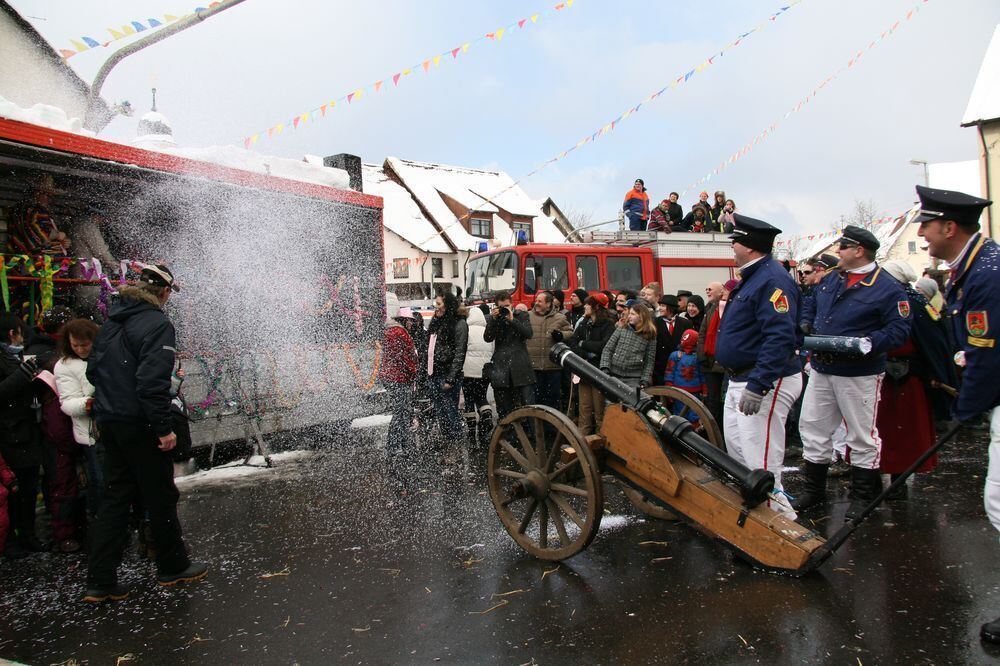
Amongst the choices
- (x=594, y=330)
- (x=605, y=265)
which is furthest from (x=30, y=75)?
(x=594, y=330)

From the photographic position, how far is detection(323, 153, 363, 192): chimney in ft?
28.1

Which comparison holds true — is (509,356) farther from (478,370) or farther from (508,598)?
(508,598)

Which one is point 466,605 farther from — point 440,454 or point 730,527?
point 440,454

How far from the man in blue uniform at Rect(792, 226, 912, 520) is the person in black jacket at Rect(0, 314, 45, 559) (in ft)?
18.1

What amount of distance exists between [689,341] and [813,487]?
2.13 metres

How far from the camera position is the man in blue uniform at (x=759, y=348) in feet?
12.4

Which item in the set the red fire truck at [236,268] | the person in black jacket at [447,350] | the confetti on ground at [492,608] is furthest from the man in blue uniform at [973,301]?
the red fire truck at [236,268]

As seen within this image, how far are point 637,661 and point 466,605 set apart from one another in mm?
974

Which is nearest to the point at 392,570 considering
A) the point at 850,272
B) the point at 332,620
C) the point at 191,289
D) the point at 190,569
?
the point at 332,620

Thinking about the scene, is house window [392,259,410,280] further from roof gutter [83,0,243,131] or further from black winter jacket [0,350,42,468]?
black winter jacket [0,350,42,468]

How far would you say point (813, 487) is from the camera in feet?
15.5

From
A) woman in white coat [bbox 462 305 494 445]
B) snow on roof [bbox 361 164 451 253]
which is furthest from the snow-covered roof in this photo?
snow on roof [bbox 361 164 451 253]

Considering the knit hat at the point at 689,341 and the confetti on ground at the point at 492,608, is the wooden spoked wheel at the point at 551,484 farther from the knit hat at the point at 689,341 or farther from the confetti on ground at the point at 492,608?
the knit hat at the point at 689,341

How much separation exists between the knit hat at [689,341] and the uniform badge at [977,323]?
142 inches
